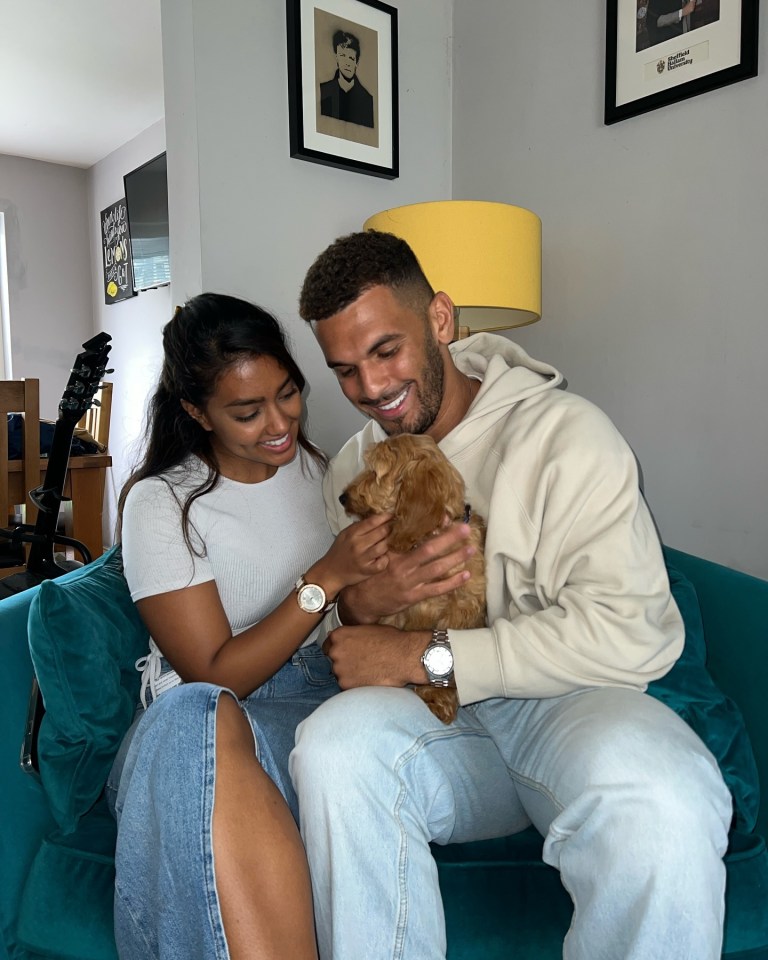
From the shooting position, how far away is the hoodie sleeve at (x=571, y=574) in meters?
1.23

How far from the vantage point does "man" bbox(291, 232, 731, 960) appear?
1.00m

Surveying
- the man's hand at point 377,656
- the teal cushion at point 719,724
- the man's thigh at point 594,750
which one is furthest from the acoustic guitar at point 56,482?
the teal cushion at point 719,724

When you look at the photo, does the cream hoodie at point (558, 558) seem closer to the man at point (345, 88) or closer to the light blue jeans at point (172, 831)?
the light blue jeans at point (172, 831)

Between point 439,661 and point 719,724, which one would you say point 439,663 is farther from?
point 719,724

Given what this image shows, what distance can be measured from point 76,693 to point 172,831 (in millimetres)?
401

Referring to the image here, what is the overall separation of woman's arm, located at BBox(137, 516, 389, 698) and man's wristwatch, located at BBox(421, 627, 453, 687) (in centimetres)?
22

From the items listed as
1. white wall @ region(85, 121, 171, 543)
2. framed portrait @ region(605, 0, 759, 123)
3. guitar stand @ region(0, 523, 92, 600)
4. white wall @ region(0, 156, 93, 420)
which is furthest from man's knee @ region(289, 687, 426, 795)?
white wall @ region(0, 156, 93, 420)

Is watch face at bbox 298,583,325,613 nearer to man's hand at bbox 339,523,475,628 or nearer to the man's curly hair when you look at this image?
man's hand at bbox 339,523,475,628

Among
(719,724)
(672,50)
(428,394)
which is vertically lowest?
(719,724)

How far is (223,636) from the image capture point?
1440mm

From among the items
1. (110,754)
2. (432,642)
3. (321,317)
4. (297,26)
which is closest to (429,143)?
(297,26)

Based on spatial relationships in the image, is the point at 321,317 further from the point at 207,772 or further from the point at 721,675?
the point at 721,675

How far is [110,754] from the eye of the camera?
4.61ft

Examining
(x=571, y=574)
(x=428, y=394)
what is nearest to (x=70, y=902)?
(x=571, y=574)
